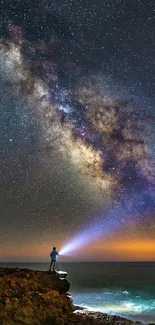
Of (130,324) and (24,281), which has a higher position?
(24,281)

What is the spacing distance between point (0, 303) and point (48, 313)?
3.23 meters

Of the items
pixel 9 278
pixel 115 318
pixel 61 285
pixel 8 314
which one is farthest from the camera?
pixel 115 318

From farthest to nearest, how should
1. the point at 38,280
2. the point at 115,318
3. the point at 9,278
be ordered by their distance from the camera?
the point at 115,318
the point at 38,280
the point at 9,278

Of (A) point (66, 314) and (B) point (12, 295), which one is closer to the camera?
(B) point (12, 295)

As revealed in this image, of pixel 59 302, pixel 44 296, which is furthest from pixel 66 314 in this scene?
pixel 44 296

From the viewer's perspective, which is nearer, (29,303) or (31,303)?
(29,303)

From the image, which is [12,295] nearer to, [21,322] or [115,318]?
[21,322]

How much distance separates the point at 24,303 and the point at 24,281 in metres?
3.03

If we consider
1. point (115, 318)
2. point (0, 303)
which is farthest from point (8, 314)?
point (115, 318)

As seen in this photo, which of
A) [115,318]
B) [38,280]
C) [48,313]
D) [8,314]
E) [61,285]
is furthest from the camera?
[115,318]

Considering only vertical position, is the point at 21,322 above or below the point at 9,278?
below

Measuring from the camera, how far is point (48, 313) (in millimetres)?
19375

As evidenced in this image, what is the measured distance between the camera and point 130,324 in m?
27.8

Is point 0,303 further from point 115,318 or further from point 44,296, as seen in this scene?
point 115,318
